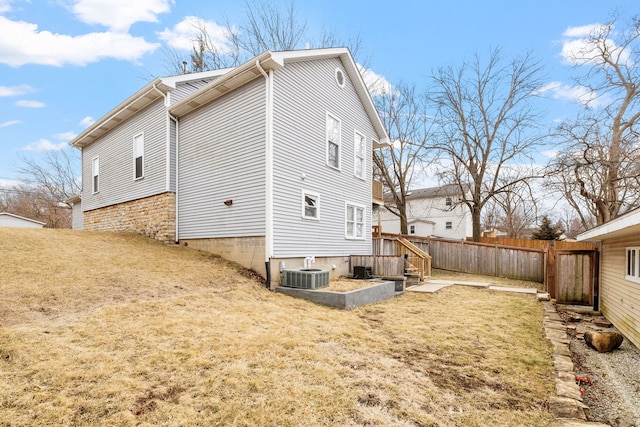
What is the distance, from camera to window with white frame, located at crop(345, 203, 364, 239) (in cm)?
1227

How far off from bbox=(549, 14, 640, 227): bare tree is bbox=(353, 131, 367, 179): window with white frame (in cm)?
809

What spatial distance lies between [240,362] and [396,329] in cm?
321

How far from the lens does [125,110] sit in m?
12.8

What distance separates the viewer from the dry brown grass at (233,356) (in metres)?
3.01

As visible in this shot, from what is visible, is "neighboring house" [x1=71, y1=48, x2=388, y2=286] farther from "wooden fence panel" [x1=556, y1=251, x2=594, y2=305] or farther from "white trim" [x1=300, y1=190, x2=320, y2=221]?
"wooden fence panel" [x1=556, y1=251, x2=594, y2=305]

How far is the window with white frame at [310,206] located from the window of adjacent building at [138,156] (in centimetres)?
674

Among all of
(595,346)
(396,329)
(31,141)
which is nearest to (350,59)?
(396,329)

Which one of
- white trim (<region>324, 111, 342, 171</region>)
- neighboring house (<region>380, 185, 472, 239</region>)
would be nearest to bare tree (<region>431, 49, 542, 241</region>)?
white trim (<region>324, 111, 342, 171</region>)

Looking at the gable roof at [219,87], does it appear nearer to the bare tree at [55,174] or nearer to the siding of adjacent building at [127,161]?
the siding of adjacent building at [127,161]

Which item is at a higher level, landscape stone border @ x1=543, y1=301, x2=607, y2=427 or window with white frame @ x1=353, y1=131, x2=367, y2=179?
window with white frame @ x1=353, y1=131, x2=367, y2=179

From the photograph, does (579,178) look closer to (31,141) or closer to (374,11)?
(374,11)

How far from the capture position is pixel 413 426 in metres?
2.91

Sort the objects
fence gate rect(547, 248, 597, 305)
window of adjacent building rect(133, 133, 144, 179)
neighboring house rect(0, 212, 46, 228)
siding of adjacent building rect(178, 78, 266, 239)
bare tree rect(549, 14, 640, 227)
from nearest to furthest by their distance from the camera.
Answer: siding of adjacent building rect(178, 78, 266, 239)
fence gate rect(547, 248, 597, 305)
window of adjacent building rect(133, 133, 144, 179)
bare tree rect(549, 14, 640, 227)
neighboring house rect(0, 212, 46, 228)

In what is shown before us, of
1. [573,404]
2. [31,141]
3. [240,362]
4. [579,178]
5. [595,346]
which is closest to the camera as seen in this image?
[573,404]
